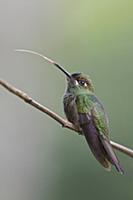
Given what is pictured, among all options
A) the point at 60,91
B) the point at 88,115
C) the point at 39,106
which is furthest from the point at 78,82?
the point at 60,91

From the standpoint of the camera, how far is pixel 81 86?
97.5 inches

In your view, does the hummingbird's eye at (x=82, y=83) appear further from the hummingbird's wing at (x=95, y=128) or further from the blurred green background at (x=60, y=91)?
the blurred green background at (x=60, y=91)

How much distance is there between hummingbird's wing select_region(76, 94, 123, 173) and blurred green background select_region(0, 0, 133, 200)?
1714mm

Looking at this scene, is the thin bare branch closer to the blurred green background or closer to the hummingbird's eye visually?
the hummingbird's eye

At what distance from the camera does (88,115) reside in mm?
2332

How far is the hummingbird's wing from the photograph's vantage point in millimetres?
2034

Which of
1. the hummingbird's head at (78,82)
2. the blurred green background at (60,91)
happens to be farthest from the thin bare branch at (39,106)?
the blurred green background at (60,91)

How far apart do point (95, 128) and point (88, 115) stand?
0.27ft

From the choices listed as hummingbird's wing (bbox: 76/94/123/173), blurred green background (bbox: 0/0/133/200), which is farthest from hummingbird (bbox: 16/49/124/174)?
blurred green background (bbox: 0/0/133/200)

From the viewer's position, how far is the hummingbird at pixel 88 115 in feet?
6.83

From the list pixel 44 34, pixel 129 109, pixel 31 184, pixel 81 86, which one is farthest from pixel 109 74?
pixel 81 86

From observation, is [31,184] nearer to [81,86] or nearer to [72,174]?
[72,174]

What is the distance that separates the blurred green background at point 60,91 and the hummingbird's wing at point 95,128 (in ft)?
5.62

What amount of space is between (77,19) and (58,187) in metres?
1.22
